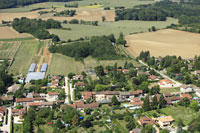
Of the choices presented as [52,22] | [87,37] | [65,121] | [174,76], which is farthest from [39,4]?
[65,121]

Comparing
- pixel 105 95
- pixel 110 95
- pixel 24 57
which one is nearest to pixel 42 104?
pixel 105 95

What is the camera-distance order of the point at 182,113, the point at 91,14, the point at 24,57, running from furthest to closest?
the point at 91,14 → the point at 24,57 → the point at 182,113


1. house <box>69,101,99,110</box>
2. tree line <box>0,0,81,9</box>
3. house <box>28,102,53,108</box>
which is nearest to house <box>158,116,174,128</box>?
house <box>69,101,99,110</box>

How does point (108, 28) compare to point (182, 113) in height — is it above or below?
above

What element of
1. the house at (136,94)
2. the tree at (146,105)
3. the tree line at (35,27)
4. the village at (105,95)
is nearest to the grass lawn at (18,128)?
the village at (105,95)

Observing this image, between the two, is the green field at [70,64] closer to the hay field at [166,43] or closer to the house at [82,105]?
the hay field at [166,43]

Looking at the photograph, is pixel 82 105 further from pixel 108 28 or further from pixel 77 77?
pixel 108 28

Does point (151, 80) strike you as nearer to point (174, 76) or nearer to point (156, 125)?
point (174, 76)
